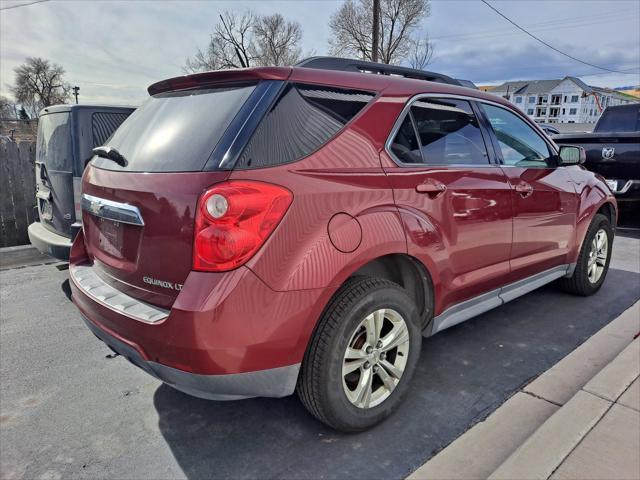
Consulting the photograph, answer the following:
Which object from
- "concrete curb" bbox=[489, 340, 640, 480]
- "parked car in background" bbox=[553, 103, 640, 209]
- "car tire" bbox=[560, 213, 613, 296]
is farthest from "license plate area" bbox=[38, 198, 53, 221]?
"parked car in background" bbox=[553, 103, 640, 209]

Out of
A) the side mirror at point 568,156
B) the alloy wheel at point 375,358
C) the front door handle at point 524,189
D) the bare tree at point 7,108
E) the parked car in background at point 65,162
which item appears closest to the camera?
the alloy wheel at point 375,358

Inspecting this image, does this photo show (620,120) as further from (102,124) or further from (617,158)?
(102,124)

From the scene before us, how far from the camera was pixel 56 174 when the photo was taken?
4.68 m

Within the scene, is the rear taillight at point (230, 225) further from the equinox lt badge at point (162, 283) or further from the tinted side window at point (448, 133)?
the tinted side window at point (448, 133)

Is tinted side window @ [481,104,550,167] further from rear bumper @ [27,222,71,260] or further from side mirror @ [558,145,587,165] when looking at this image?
rear bumper @ [27,222,71,260]

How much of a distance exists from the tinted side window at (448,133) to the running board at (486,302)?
3.04 feet

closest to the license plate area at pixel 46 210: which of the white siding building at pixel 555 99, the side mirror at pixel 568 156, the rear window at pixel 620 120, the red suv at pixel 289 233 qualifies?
the red suv at pixel 289 233

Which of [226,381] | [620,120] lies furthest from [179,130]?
[620,120]

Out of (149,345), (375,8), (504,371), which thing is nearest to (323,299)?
(149,345)

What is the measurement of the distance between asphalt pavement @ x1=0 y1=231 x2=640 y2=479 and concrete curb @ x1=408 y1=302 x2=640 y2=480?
0.39ft

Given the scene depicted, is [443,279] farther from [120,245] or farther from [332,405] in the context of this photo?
[120,245]

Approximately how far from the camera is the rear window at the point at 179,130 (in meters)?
2.04

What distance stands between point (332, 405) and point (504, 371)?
147 centimetres

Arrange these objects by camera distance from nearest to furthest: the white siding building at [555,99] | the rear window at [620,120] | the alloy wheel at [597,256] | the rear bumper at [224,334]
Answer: the rear bumper at [224,334] < the alloy wheel at [597,256] < the rear window at [620,120] < the white siding building at [555,99]
